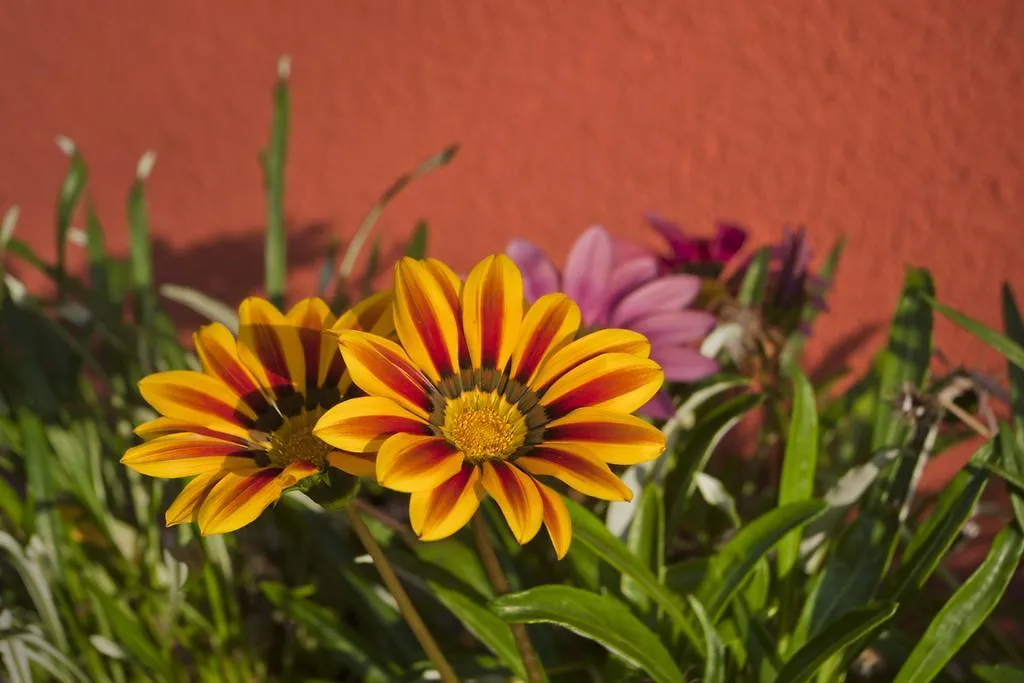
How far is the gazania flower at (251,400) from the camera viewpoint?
45 cm

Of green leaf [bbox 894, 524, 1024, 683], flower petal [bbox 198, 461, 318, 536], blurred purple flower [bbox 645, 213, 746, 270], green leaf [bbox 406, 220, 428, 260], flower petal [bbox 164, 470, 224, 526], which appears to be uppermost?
green leaf [bbox 406, 220, 428, 260]

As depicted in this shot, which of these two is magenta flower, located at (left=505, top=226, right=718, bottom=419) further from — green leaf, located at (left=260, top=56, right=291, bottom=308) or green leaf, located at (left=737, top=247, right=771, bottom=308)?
green leaf, located at (left=260, top=56, right=291, bottom=308)

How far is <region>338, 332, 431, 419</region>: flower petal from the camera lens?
0.42m

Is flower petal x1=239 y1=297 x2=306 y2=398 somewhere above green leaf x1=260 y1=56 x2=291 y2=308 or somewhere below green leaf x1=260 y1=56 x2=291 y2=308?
below

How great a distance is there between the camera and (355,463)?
42 cm

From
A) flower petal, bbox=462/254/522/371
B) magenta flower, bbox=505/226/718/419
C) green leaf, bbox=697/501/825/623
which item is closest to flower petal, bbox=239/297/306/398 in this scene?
flower petal, bbox=462/254/522/371

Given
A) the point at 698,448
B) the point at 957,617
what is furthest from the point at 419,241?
the point at 957,617

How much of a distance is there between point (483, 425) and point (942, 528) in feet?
1.18

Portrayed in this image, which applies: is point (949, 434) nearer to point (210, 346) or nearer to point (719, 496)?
point (719, 496)

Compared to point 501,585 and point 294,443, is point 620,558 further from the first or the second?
point 294,443

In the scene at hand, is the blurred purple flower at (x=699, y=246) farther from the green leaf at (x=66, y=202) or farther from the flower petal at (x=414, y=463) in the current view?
the green leaf at (x=66, y=202)

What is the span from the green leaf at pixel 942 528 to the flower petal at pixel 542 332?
32 cm

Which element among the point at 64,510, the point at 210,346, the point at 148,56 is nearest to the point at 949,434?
the point at 210,346

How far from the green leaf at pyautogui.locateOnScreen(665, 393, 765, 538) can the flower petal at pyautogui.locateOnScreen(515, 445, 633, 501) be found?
27cm
